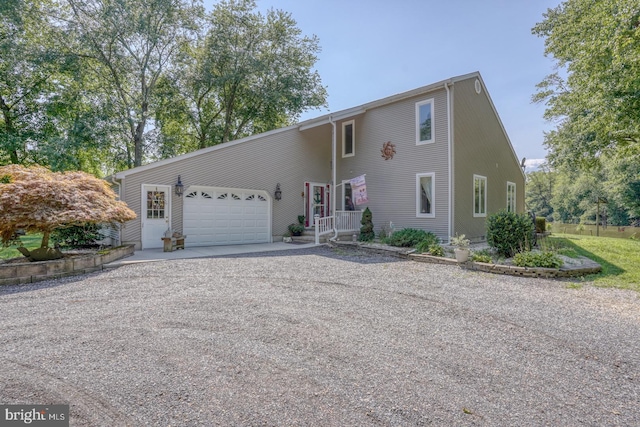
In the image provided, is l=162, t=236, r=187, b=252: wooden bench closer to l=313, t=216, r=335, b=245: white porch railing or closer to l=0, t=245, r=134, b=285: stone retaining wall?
l=0, t=245, r=134, b=285: stone retaining wall

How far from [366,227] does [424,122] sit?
4.26 meters

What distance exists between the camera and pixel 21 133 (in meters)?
14.6

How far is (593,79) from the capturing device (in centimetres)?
892

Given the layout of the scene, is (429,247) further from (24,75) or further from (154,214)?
(24,75)

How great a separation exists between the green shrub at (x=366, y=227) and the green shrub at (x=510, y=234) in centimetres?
435

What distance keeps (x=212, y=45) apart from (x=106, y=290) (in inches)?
644

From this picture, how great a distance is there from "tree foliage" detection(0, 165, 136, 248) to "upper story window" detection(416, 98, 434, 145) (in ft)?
30.9

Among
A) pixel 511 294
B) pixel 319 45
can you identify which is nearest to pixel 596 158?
pixel 511 294

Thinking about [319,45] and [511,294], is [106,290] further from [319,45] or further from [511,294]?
[319,45]

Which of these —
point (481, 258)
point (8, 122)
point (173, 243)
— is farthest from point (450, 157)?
point (8, 122)

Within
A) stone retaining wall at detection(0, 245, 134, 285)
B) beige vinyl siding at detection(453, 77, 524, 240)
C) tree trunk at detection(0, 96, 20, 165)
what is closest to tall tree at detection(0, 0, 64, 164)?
tree trunk at detection(0, 96, 20, 165)

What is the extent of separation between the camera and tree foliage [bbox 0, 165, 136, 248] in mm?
6020

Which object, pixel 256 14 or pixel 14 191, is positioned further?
pixel 256 14

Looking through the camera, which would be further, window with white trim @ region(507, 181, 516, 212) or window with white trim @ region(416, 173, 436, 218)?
window with white trim @ region(507, 181, 516, 212)
